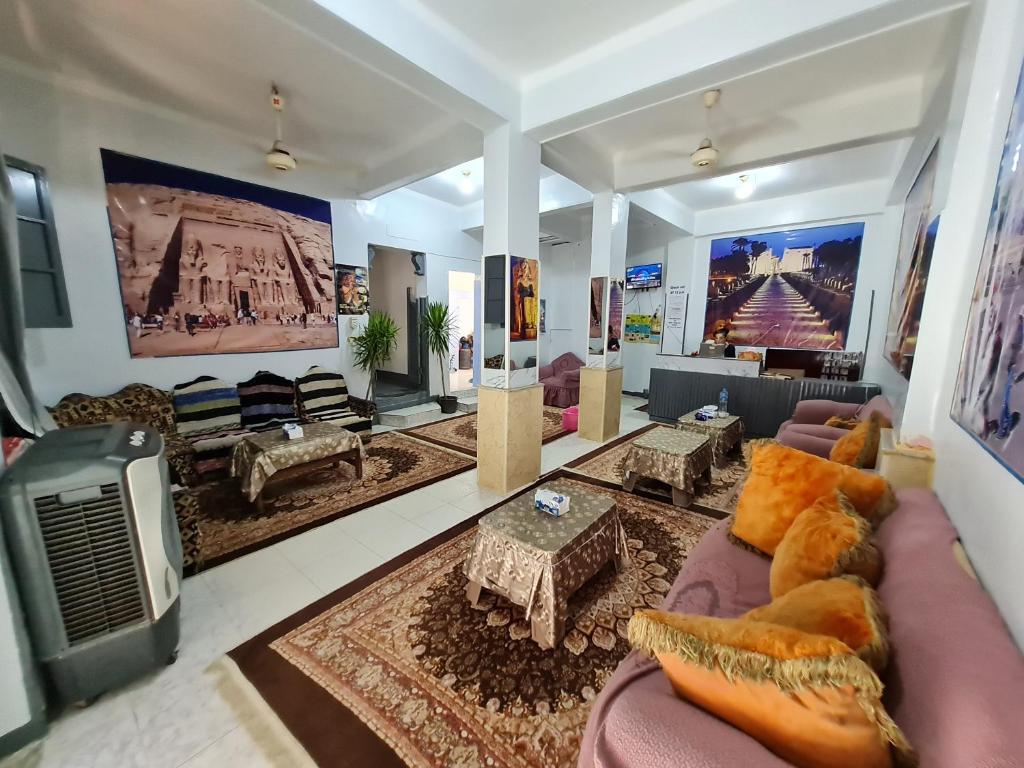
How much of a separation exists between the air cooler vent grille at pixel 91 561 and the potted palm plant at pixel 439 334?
4236 millimetres

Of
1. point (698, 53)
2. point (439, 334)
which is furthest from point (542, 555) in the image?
point (439, 334)

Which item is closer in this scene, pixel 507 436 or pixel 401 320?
pixel 507 436

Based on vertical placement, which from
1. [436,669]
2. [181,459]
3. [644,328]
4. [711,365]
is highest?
[644,328]

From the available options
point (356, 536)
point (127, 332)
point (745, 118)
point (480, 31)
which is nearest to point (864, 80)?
point (745, 118)

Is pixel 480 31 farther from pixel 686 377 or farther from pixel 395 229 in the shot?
pixel 686 377

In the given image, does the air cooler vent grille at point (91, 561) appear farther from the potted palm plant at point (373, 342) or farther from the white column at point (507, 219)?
the potted palm plant at point (373, 342)

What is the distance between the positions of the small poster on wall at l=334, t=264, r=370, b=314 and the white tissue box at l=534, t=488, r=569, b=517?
3.83 meters

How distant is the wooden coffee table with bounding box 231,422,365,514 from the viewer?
9.06 feet

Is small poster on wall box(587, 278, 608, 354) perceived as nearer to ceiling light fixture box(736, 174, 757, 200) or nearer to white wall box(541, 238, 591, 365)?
ceiling light fixture box(736, 174, 757, 200)

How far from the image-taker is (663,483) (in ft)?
10.9

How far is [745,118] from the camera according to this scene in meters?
3.24

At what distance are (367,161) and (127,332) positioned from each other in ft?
9.27

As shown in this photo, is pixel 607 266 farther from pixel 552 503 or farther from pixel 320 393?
pixel 320 393

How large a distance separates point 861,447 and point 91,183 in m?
5.70
